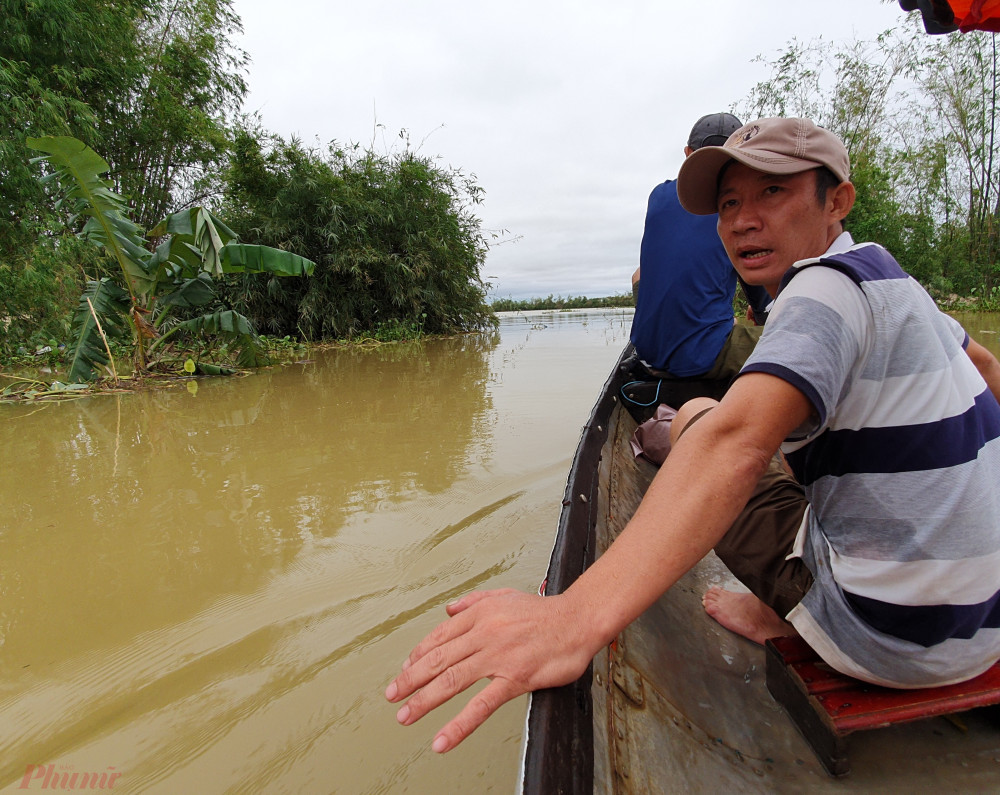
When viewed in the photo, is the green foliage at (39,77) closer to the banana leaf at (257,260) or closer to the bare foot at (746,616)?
the banana leaf at (257,260)

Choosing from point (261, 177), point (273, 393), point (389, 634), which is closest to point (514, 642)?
point (389, 634)

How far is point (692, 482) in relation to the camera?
0.68 meters

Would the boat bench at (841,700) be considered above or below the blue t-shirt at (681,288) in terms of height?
below

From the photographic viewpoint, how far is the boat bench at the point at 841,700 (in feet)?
2.52

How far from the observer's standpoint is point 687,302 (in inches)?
96.1

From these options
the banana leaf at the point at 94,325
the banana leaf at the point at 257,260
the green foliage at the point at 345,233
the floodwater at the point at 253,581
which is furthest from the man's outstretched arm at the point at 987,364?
the green foliage at the point at 345,233

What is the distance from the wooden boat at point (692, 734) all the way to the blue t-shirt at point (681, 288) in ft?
5.13

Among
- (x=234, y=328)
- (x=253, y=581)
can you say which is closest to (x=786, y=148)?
(x=253, y=581)

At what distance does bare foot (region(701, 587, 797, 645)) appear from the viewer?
3.82ft

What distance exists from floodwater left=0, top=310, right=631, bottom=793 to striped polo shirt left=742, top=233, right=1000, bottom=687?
0.80 meters

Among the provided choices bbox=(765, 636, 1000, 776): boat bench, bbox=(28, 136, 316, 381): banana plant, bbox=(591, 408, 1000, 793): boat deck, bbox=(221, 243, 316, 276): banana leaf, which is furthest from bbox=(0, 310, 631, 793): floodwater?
bbox=(221, 243, 316, 276): banana leaf

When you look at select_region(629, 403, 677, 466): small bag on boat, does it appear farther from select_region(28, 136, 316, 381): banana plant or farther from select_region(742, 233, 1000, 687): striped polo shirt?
select_region(28, 136, 316, 381): banana plant

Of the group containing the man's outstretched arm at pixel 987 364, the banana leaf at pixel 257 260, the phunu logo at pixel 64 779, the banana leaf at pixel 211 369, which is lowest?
the phunu logo at pixel 64 779

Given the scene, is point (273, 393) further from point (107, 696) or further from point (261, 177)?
point (261, 177)
